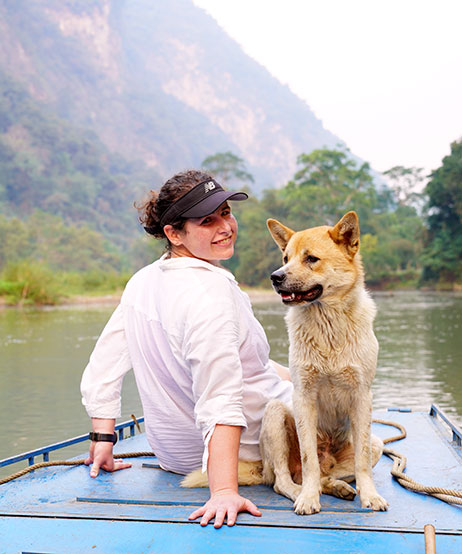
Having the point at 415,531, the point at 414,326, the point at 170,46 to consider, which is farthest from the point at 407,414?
the point at 170,46

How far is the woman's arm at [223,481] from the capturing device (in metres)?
2.31

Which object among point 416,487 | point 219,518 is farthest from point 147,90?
A: point 219,518

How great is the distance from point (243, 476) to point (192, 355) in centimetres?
63

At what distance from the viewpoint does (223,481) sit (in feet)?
7.68

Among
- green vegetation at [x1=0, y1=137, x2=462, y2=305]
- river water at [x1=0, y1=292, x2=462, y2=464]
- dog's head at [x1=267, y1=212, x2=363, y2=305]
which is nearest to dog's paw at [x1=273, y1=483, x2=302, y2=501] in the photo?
dog's head at [x1=267, y1=212, x2=363, y2=305]

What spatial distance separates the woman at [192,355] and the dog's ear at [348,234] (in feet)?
1.38

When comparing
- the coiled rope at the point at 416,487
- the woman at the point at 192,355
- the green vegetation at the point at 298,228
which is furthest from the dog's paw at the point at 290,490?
the green vegetation at the point at 298,228

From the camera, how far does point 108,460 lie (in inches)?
124

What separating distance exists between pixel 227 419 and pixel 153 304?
0.65 meters

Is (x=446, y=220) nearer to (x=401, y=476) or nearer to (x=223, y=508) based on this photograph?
(x=401, y=476)

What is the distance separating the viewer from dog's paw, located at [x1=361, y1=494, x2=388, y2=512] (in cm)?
246

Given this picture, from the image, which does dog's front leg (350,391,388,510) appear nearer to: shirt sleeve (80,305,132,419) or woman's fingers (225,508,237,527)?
woman's fingers (225,508,237,527)

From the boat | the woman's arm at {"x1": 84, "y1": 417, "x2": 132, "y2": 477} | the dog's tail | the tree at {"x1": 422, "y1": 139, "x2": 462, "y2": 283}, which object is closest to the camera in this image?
the boat

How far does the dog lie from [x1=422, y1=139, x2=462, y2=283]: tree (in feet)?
131
